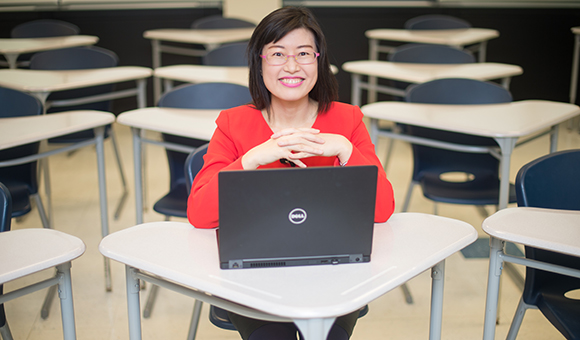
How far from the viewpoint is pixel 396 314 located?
7.33 ft

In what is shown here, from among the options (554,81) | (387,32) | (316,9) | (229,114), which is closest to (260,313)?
(229,114)

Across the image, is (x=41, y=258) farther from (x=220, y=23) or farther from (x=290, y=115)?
(x=220, y=23)

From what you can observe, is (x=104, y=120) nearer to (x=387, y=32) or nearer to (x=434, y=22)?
(x=387, y=32)

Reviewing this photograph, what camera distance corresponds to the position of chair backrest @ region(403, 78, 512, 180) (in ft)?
8.54

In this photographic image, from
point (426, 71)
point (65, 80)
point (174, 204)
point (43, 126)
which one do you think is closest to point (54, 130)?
point (43, 126)

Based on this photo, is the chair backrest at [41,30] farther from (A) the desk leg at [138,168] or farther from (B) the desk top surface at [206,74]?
(A) the desk leg at [138,168]

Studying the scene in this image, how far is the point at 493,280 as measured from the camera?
143cm

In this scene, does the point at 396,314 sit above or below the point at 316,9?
below

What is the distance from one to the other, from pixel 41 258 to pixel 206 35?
3781 millimetres

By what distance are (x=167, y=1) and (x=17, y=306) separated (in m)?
3.89

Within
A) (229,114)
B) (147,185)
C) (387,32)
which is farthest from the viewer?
(387,32)

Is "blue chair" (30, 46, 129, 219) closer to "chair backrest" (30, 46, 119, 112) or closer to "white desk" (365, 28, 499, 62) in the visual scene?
"chair backrest" (30, 46, 119, 112)

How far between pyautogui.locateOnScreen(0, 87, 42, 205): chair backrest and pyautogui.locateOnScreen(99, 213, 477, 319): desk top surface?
1134 millimetres

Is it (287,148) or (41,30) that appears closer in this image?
(287,148)
